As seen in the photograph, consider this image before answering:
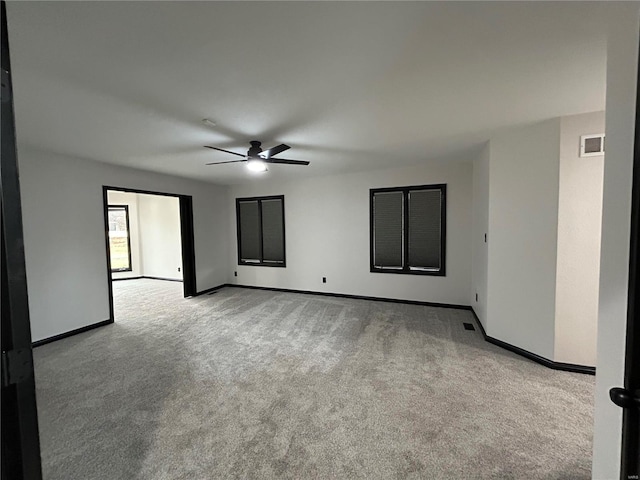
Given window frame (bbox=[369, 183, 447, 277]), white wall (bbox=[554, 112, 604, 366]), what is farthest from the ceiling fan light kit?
white wall (bbox=[554, 112, 604, 366])

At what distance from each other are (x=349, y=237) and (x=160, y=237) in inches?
209

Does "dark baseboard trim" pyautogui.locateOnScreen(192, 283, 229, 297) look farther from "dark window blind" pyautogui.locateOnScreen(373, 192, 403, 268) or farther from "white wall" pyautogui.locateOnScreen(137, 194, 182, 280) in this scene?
"dark window blind" pyautogui.locateOnScreen(373, 192, 403, 268)

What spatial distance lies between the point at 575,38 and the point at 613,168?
1027 mm

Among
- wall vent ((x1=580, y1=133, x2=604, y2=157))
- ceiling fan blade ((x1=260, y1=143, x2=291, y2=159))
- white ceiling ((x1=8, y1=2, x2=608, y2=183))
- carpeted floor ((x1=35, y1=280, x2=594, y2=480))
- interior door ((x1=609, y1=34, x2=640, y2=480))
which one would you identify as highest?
white ceiling ((x1=8, y1=2, x2=608, y2=183))

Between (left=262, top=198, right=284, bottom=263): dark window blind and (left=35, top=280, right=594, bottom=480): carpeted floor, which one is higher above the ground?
(left=262, top=198, right=284, bottom=263): dark window blind

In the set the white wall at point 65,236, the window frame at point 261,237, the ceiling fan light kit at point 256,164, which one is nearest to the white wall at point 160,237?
the window frame at point 261,237

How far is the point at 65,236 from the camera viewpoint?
3.54 metres

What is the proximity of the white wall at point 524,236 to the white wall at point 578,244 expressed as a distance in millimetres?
58


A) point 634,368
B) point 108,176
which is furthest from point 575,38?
point 108,176

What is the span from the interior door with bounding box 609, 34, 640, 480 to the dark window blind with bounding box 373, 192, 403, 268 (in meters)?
4.07

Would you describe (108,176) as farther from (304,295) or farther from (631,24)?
(631,24)

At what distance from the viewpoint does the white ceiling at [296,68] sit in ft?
4.12

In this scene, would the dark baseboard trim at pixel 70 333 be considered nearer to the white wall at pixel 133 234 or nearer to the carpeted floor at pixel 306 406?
the carpeted floor at pixel 306 406

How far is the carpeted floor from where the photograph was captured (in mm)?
1585
